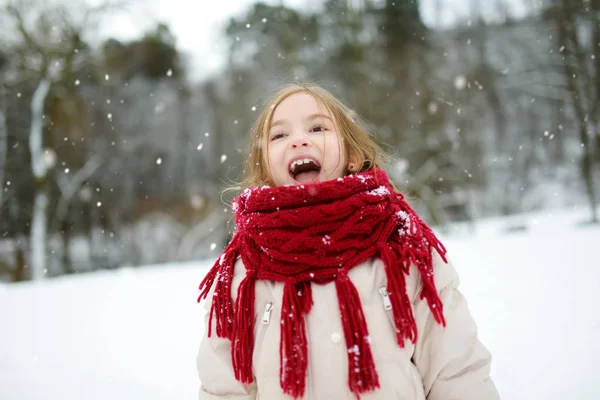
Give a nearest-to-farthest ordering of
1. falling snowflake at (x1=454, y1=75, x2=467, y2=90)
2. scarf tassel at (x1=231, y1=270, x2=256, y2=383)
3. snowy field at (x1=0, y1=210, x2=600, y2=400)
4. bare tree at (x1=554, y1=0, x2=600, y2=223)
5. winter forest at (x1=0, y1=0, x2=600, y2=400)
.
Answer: scarf tassel at (x1=231, y1=270, x2=256, y2=383) → snowy field at (x1=0, y1=210, x2=600, y2=400) → bare tree at (x1=554, y1=0, x2=600, y2=223) → winter forest at (x1=0, y1=0, x2=600, y2=400) → falling snowflake at (x1=454, y1=75, x2=467, y2=90)

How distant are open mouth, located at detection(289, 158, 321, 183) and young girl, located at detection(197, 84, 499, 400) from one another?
154mm

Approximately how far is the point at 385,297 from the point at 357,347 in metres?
0.18

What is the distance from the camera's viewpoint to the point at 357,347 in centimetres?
130

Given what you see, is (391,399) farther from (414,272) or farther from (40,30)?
(40,30)

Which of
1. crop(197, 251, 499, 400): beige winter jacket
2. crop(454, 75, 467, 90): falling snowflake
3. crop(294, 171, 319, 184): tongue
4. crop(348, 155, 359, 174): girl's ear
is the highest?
crop(454, 75, 467, 90): falling snowflake

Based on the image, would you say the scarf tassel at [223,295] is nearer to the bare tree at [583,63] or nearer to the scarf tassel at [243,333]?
the scarf tassel at [243,333]

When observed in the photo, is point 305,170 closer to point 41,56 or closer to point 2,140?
point 41,56

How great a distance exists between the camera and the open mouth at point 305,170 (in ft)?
5.19

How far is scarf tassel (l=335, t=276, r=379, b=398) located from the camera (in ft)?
4.23

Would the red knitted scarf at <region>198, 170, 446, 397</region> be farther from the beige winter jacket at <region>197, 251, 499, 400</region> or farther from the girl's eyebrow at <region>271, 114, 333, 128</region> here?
the girl's eyebrow at <region>271, 114, 333, 128</region>

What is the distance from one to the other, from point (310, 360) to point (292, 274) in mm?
275

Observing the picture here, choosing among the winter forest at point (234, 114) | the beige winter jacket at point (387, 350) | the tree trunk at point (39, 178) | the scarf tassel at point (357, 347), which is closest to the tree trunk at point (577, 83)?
the winter forest at point (234, 114)

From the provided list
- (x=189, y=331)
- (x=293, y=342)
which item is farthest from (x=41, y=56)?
(x=293, y=342)

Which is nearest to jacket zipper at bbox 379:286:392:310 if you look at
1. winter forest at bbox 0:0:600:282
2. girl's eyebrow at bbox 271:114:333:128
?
girl's eyebrow at bbox 271:114:333:128
